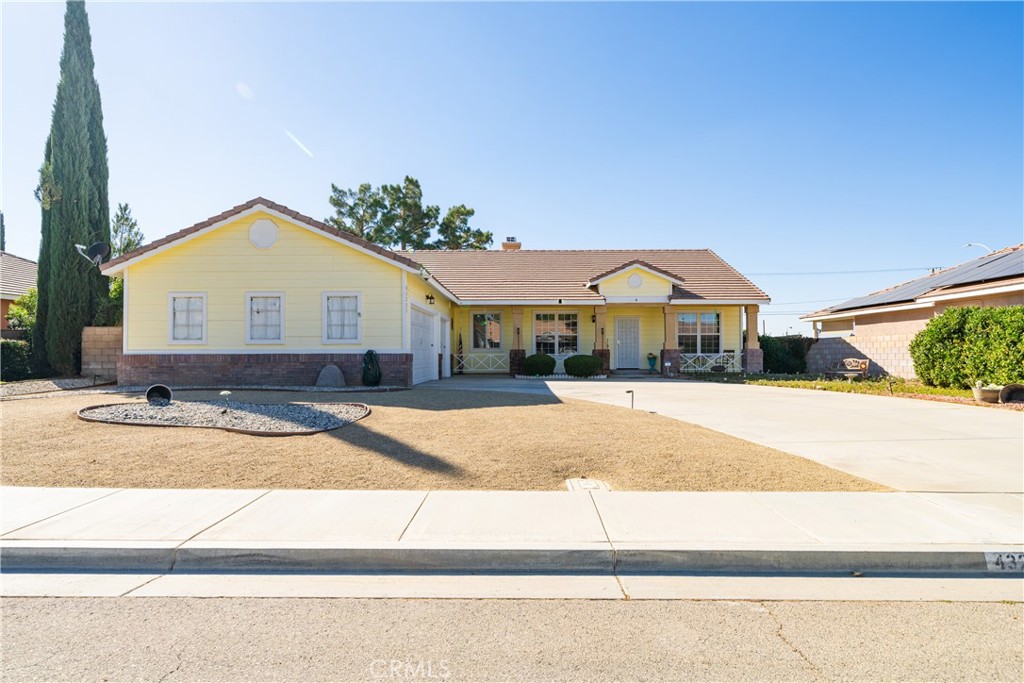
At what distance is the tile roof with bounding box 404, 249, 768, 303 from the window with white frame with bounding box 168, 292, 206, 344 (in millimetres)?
10169

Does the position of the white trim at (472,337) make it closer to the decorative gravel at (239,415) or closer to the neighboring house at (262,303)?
the neighboring house at (262,303)

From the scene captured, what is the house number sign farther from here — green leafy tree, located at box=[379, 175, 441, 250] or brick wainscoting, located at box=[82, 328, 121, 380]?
green leafy tree, located at box=[379, 175, 441, 250]

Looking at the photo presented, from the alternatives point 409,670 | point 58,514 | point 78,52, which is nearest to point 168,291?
point 78,52

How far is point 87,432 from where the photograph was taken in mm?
8344

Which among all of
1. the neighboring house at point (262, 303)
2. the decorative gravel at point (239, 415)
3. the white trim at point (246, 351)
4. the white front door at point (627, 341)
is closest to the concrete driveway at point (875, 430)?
the white trim at point (246, 351)

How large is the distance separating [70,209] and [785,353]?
2798cm

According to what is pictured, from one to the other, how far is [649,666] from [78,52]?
24.1 m

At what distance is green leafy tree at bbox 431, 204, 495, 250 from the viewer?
139 feet

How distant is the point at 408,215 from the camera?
4200cm

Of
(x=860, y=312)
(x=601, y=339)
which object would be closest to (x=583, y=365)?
(x=601, y=339)

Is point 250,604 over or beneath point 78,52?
beneath

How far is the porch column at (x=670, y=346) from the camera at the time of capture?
2272 centimetres

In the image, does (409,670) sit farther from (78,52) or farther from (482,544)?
(78,52)

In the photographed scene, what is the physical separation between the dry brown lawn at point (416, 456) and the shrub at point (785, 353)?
17647 mm
